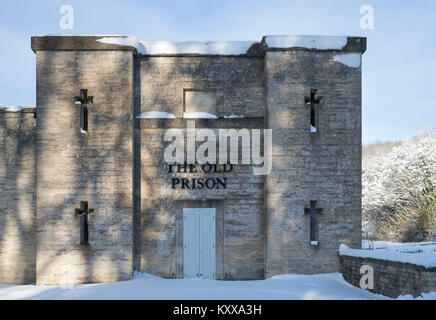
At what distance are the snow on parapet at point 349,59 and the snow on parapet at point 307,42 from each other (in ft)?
Result: 0.85

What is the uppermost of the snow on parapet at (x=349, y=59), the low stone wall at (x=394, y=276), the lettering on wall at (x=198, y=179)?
the snow on parapet at (x=349, y=59)

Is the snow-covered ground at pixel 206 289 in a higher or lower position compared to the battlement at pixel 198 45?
lower

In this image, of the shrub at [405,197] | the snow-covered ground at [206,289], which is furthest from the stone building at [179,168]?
the shrub at [405,197]

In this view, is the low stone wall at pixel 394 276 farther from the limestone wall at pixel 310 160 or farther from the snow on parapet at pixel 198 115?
the snow on parapet at pixel 198 115

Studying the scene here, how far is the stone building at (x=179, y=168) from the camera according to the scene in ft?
32.0

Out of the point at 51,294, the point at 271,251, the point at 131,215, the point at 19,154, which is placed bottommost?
the point at 51,294

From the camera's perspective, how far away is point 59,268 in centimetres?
960

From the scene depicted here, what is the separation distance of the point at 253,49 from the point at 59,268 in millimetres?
8520
